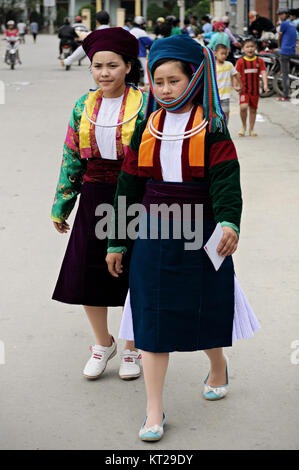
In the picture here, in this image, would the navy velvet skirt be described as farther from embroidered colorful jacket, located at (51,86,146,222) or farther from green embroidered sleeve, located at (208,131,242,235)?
embroidered colorful jacket, located at (51,86,146,222)

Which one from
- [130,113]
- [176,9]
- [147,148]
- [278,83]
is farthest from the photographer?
[176,9]

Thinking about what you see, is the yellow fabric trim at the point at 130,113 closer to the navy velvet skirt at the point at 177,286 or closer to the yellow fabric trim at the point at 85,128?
the yellow fabric trim at the point at 85,128

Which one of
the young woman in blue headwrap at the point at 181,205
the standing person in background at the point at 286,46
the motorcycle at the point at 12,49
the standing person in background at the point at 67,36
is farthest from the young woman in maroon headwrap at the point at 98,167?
the standing person in background at the point at 67,36

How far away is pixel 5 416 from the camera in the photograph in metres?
3.60

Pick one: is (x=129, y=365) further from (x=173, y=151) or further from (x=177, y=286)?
(x=173, y=151)

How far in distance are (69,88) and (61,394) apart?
1641 centimetres

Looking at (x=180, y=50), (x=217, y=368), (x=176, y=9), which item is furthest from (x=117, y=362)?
(x=176, y=9)

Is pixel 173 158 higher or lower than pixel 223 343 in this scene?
higher

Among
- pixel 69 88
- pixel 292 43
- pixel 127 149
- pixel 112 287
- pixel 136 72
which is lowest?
pixel 69 88

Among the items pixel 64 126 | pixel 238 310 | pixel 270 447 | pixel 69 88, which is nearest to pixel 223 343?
pixel 238 310

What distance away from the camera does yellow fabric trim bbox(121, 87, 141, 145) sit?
376cm

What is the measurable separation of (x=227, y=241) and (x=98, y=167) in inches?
35.8

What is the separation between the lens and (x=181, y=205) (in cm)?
330
